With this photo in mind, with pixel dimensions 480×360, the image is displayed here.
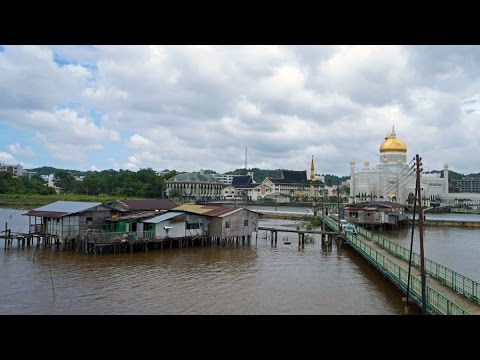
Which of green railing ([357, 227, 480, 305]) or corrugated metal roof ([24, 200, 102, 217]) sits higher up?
corrugated metal roof ([24, 200, 102, 217])

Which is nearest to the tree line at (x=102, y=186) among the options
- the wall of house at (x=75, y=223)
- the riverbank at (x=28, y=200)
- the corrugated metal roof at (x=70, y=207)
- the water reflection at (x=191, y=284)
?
the riverbank at (x=28, y=200)

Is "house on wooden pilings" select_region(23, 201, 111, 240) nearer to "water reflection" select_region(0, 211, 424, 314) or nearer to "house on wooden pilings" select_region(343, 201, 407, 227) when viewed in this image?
"water reflection" select_region(0, 211, 424, 314)

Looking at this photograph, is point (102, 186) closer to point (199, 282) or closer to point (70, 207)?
point (70, 207)

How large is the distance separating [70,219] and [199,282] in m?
12.6

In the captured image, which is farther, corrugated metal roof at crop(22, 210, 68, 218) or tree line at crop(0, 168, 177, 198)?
tree line at crop(0, 168, 177, 198)

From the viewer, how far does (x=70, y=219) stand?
27.2m

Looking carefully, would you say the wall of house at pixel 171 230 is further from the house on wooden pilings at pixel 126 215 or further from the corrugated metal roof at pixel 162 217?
the house on wooden pilings at pixel 126 215

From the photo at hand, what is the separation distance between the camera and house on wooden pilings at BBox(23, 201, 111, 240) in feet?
88.9

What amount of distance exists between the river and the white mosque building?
4714cm

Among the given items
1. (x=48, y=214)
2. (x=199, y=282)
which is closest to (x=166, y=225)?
(x=48, y=214)

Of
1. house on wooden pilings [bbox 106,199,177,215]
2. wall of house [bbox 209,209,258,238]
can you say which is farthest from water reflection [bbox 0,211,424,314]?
house on wooden pilings [bbox 106,199,177,215]
